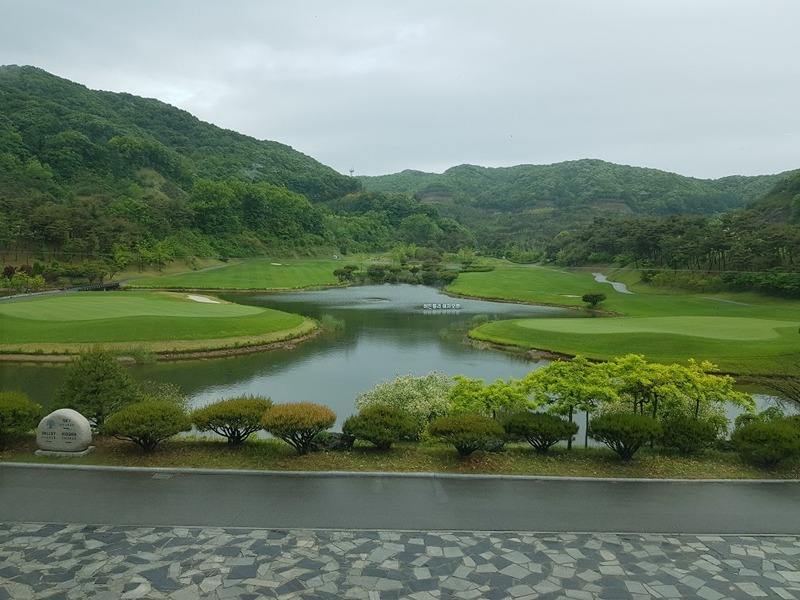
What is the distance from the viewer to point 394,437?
12.5 metres

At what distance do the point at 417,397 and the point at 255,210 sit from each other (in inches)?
4385

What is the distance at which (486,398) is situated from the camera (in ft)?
48.4

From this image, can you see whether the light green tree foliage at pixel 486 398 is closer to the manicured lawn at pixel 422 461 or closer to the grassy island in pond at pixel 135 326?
the manicured lawn at pixel 422 461

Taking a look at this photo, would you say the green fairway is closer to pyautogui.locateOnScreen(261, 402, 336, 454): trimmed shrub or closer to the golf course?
the golf course

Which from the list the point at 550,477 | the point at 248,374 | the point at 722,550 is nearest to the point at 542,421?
the point at 550,477

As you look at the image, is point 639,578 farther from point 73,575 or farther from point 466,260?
point 466,260

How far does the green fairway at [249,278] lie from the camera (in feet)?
238

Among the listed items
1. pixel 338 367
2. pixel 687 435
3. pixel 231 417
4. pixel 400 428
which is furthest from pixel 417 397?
pixel 338 367

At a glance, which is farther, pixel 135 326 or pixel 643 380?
pixel 135 326

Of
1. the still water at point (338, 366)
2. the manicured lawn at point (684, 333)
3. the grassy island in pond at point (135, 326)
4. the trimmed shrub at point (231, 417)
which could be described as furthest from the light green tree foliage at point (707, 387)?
the grassy island in pond at point (135, 326)

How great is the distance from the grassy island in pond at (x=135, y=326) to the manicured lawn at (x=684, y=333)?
50.9 ft

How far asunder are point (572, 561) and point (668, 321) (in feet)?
122

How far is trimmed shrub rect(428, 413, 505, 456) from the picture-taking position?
39.4ft

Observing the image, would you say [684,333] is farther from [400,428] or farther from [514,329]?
[400,428]
